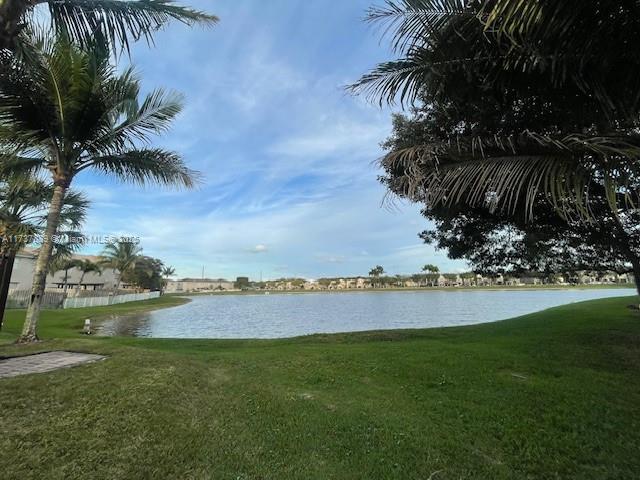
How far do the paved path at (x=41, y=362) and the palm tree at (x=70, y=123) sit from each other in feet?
6.86

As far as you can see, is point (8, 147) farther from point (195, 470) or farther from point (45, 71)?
point (195, 470)

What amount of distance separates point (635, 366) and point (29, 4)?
10237 mm

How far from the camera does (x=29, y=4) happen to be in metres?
3.51

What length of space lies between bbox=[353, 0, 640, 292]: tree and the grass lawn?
2292 mm

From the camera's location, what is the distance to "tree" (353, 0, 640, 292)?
2916mm

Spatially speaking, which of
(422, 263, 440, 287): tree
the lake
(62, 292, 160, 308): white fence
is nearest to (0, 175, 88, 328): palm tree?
the lake

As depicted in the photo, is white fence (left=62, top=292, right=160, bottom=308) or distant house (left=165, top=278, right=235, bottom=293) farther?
distant house (left=165, top=278, right=235, bottom=293)

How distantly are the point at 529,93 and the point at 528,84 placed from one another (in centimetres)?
19

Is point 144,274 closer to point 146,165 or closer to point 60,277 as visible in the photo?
point 60,277

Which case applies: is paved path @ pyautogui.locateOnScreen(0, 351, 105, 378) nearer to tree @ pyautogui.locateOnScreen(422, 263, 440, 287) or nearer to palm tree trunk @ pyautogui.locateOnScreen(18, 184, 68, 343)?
palm tree trunk @ pyautogui.locateOnScreen(18, 184, 68, 343)

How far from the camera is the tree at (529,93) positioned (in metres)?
2.92

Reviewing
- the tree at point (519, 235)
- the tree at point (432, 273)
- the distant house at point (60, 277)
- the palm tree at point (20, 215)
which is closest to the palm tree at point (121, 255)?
the distant house at point (60, 277)

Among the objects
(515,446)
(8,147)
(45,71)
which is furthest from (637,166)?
(8,147)

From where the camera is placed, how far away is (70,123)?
888 centimetres
